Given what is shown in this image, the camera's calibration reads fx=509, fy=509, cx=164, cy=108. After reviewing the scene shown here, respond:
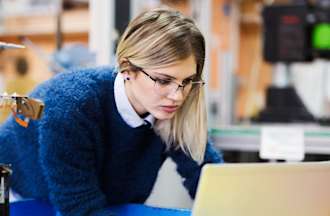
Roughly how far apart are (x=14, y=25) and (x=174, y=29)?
2831 millimetres

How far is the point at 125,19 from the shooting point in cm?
193

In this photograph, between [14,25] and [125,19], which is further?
[14,25]

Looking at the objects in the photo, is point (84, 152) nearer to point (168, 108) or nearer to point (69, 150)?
point (69, 150)

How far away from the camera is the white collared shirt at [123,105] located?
3.93 feet

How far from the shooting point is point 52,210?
4.19 ft

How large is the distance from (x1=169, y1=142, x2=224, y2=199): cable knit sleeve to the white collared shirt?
0.20 m

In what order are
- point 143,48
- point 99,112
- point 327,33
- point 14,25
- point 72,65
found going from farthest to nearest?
point 14,25 → point 327,33 → point 72,65 → point 99,112 → point 143,48

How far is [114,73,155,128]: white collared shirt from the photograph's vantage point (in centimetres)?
120

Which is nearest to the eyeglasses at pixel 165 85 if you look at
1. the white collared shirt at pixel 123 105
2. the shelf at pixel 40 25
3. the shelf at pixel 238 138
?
the white collared shirt at pixel 123 105

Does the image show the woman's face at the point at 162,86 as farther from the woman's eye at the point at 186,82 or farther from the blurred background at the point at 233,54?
the blurred background at the point at 233,54

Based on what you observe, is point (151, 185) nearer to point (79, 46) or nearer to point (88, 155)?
point (88, 155)

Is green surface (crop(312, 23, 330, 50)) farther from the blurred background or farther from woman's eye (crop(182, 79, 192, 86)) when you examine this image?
woman's eye (crop(182, 79, 192, 86))

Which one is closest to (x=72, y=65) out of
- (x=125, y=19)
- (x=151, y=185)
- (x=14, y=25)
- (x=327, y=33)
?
(x=125, y=19)

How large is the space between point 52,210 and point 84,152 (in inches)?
8.9
